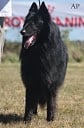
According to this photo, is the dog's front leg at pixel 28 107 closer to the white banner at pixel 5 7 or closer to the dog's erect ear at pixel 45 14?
the dog's erect ear at pixel 45 14

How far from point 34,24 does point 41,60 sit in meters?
0.61

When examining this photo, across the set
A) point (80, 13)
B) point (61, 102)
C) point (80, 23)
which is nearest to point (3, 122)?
point (61, 102)

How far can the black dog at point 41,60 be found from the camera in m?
8.48

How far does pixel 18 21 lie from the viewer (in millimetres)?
24250

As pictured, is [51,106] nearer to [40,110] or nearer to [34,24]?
[40,110]

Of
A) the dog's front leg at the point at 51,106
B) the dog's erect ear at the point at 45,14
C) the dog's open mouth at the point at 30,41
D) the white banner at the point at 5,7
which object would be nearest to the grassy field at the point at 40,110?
the dog's front leg at the point at 51,106

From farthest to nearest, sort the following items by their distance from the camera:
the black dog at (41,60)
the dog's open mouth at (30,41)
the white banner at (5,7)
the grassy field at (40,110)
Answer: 1. the white banner at (5,7)
2. the grassy field at (40,110)
3. the black dog at (41,60)
4. the dog's open mouth at (30,41)

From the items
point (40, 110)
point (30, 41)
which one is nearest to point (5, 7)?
point (40, 110)

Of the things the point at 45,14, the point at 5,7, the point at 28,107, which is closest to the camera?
the point at 45,14

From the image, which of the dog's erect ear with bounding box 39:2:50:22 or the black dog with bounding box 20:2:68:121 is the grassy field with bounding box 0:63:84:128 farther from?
the dog's erect ear with bounding box 39:2:50:22

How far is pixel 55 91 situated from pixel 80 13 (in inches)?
584

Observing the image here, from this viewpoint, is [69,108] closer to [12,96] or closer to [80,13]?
[12,96]

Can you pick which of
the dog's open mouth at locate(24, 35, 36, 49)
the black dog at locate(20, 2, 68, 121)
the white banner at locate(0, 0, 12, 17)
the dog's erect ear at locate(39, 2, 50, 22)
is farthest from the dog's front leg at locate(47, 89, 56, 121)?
the white banner at locate(0, 0, 12, 17)

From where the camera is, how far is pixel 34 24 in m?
8.50
